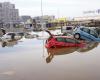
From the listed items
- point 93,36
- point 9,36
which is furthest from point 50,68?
point 9,36

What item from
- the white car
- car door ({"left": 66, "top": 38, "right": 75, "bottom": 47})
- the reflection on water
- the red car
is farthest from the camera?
the white car

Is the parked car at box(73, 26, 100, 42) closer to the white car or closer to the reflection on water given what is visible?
the white car

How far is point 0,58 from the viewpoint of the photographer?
65.4ft

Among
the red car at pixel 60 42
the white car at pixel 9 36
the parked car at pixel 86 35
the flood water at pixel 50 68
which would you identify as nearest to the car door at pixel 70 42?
the red car at pixel 60 42

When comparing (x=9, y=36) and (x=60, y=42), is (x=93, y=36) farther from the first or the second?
(x=9, y=36)

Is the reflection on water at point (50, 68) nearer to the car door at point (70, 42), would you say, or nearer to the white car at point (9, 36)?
the car door at point (70, 42)

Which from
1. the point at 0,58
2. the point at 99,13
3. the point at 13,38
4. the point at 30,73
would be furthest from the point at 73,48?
the point at 99,13

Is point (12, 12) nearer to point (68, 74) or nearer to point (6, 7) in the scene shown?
point (6, 7)

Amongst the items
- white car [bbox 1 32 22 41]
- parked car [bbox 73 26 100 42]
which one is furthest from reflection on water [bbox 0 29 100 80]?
white car [bbox 1 32 22 41]

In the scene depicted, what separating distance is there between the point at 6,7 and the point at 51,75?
13751 centimetres

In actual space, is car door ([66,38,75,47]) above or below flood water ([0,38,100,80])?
above

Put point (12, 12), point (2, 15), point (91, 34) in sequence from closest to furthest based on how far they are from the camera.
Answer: point (91, 34), point (2, 15), point (12, 12)

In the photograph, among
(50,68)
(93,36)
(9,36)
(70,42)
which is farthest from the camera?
(9,36)

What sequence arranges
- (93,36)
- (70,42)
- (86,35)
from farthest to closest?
1. (93,36)
2. (86,35)
3. (70,42)
